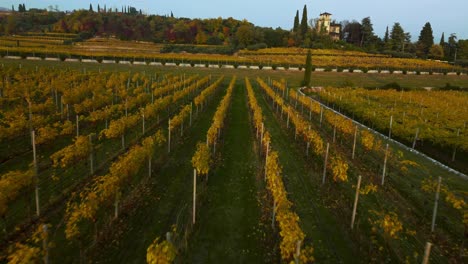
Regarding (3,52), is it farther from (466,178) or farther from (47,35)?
(466,178)

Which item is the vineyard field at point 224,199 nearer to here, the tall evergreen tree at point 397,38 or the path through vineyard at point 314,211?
the path through vineyard at point 314,211

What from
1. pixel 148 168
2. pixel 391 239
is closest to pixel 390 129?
pixel 391 239

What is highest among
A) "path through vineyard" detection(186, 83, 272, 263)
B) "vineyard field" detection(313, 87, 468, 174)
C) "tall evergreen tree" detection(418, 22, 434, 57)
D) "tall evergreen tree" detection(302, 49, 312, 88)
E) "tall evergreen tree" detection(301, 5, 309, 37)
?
"tall evergreen tree" detection(301, 5, 309, 37)

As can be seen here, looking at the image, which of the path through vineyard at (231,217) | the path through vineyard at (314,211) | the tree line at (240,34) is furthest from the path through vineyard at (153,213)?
the tree line at (240,34)

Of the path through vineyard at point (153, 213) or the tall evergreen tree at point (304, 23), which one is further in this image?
the tall evergreen tree at point (304, 23)

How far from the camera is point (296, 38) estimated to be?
101688 mm

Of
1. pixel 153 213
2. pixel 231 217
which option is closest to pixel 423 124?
pixel 231 217

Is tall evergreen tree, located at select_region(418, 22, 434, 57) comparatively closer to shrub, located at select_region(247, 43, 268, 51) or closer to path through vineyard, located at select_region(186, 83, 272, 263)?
shrub, located at select_region(247, 43, 268, 51)

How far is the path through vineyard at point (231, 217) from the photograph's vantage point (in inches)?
294

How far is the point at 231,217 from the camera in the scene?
905cm

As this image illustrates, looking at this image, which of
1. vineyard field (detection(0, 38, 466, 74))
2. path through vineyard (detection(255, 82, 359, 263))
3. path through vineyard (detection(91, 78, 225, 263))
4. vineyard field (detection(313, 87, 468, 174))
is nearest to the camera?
path through vineyard (detection(91, 78, 225, 263))

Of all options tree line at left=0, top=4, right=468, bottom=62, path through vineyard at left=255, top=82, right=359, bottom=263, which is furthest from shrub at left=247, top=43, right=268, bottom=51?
path through vineyard at left=255, top=82, right=359, bottom=263

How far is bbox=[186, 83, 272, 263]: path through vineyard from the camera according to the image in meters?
7.47

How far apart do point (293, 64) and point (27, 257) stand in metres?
63.2
